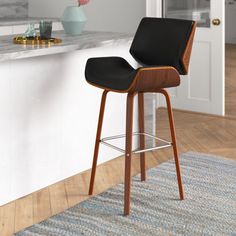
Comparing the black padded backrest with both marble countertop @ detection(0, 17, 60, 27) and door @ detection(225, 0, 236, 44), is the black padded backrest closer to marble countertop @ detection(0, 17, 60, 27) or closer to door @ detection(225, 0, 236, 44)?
marble countertop @ detection(0, 17, 60, 27)

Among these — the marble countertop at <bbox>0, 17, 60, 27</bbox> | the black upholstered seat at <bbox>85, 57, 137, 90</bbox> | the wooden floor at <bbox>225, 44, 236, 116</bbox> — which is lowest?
the wooden floor at <bbox>225, 44, 236, 116</bbox>

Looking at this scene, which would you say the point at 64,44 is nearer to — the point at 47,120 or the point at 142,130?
the point at 47,120

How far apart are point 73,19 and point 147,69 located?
118cm

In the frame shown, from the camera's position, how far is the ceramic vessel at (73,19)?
15.3 ft

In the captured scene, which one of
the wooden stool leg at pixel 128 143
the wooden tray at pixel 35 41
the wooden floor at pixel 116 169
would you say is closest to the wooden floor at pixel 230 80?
the wooden floor at pixel 116 169

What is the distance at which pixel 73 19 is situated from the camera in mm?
4699

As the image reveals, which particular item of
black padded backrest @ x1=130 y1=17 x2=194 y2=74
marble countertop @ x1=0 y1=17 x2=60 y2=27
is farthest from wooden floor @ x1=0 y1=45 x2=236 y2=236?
marble countertop @ x1=0 y1=17 x2=60 y2=27

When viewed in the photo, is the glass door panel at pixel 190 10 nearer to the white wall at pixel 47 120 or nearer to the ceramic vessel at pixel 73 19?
the white wall at pixel 47 120

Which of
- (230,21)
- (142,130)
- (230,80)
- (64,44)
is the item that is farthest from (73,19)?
(230,21)

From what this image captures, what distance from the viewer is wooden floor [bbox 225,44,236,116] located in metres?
7.23

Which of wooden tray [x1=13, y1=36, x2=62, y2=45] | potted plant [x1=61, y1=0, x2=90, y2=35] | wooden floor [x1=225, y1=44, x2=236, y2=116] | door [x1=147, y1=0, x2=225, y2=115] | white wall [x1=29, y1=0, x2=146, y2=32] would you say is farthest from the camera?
wooden floor [x1=225, y1=44, x2=236, y2=116]

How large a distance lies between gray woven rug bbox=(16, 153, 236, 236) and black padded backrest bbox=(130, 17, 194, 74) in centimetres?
85

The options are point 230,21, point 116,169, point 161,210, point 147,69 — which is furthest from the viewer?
point 230,21

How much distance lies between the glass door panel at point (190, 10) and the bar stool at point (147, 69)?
2.40 meters
